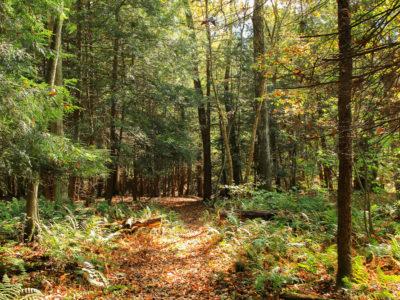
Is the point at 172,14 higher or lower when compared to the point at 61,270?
higher

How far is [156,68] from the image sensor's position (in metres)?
15.2

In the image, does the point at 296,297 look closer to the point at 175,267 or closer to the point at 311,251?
the point at 311,251

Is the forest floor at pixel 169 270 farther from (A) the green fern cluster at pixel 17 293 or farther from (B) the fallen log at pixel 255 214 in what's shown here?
(B) the fallen log at pixel 255 214

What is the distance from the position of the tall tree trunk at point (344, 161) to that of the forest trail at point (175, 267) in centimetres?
168

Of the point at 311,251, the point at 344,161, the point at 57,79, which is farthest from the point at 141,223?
the point at 344,161

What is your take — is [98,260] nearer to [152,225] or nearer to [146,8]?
[152,225]

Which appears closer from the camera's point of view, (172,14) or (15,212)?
(15,212)

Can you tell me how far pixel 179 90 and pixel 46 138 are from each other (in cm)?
1046

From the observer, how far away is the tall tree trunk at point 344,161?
14.9 ft

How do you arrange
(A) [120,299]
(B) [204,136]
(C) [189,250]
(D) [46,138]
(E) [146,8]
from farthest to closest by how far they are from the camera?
(B) [204,136], (E) [146,8], (C) [189,250], (D) [46,138], (A) [120,299]

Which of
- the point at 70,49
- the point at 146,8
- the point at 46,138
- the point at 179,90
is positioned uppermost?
the point at 146,8

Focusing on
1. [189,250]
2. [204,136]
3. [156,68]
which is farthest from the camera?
[204,136]

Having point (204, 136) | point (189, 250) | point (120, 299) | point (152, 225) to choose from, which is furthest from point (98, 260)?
point (204, 136)

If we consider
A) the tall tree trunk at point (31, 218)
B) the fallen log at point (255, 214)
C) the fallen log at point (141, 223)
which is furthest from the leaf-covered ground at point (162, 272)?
the fallen log at point (255, 214)
